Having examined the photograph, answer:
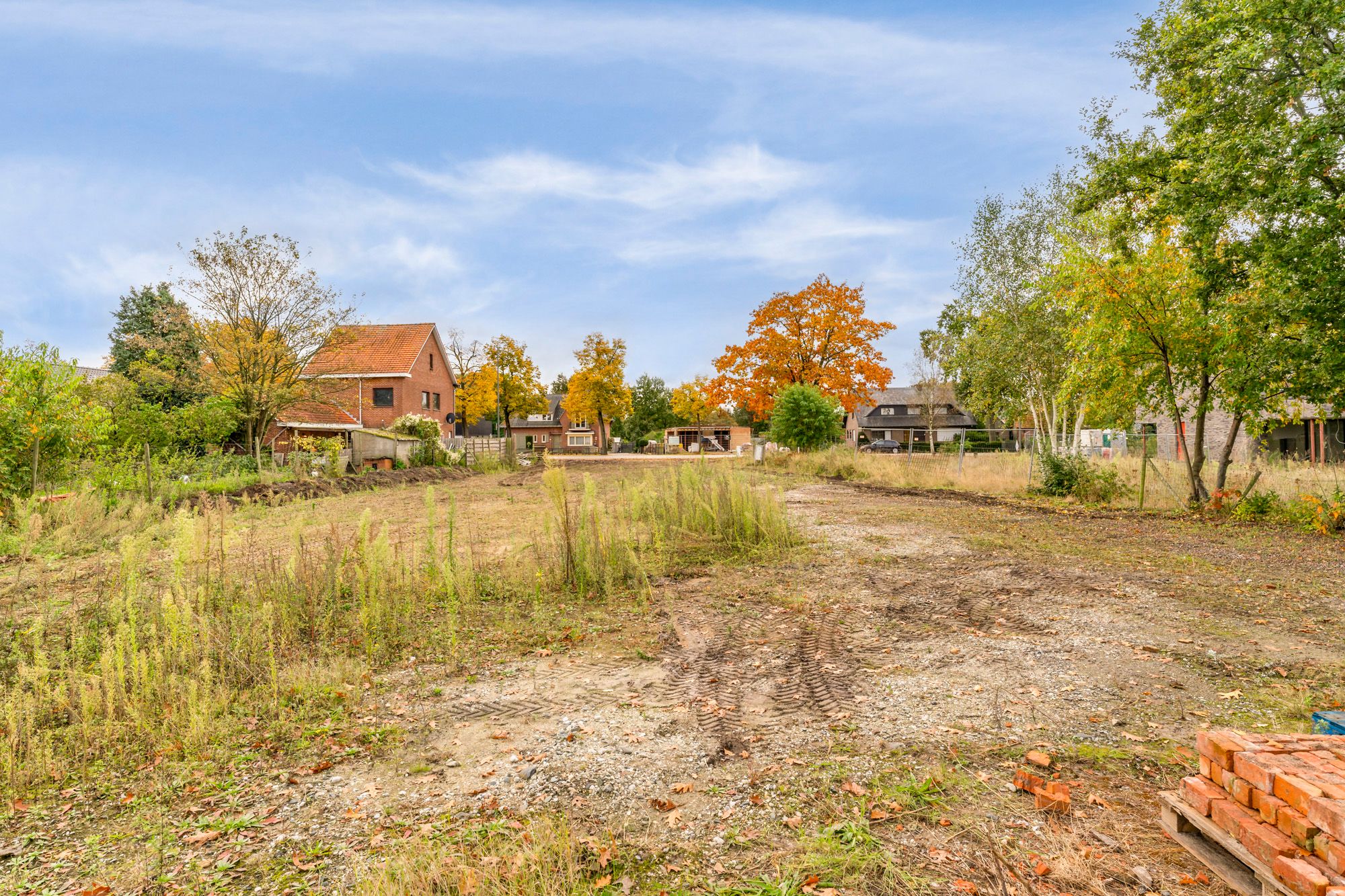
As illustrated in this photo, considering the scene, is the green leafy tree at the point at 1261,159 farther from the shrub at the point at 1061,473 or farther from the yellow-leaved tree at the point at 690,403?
the yellow-leaved tree at the point at 690,403

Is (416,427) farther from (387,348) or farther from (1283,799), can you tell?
(1283,799)

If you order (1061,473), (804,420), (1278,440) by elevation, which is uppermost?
(804,420)

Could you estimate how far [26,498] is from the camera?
33.2ft

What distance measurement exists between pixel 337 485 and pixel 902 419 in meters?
64.3

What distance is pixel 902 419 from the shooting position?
2827 inches

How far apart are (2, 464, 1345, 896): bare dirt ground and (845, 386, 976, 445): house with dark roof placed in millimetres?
62255

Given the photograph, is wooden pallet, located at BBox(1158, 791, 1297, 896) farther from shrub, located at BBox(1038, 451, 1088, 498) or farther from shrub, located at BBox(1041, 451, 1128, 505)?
shrub, located at BBox(1038, 451, 1088, 498)

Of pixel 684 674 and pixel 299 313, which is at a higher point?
pixel 299 313

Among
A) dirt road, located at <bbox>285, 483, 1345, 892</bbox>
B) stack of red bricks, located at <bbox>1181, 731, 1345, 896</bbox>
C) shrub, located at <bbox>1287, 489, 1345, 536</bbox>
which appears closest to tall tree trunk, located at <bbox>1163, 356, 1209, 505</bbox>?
shrub, located at <bbox>1287, 489, 1345, 536</bbox>

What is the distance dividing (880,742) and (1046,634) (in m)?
2.66

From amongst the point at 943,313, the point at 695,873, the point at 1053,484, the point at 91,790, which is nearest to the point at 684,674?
the point at 695,873

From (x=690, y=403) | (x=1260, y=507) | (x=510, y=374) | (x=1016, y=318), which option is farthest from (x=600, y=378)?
(x=1260, y=507)

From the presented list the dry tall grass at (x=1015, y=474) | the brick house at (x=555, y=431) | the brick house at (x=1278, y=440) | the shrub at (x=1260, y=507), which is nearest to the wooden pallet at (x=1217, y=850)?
the shrub at (x=1260, y=507)

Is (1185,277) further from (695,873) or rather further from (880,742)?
(695,873)
